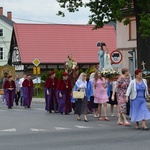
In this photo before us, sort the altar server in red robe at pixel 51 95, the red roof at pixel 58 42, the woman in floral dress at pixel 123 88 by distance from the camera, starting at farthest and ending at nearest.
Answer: the red roof at pixel 58 42 < the altar server in red robe at pixel 51 95 < the woman in floral dress at pixel 123 88

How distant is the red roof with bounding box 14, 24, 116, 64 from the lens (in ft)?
217

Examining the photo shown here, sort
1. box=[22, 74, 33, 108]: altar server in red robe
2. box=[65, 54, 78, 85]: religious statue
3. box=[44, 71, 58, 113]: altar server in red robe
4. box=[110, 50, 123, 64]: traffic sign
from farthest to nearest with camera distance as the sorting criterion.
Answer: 1. box=[22, 74, 33, 108]: altar server in red robe
2. box=[65, 54, 78, 85]: religious statue
3. box=[110, 50, 123, 64]: traffic sign
4. box=[44, 71, 58, 113]: altar server in red robe

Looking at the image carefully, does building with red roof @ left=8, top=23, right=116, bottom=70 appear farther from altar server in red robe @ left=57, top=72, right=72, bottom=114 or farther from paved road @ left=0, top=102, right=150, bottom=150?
paved road @ left=0, top=102, right=150, bottom=150

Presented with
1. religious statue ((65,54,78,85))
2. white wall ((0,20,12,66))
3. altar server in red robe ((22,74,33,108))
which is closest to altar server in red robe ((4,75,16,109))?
altar server in red robe ((22,74,33,108))

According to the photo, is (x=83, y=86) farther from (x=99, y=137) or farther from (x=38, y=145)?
(x=38, y=145)

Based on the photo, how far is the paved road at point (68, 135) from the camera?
12664 mm

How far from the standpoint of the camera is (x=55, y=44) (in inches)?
2677

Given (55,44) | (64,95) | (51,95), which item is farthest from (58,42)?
(64,95)

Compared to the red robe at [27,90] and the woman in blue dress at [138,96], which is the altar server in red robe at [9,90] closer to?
the red robe at [27,90]

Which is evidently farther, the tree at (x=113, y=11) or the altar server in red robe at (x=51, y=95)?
the tree at (x=113, y=11)

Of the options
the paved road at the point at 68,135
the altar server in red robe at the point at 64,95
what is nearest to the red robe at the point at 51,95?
the altar server in red robe at the point at 64,95

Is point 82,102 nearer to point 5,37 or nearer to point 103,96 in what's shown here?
point 103,96

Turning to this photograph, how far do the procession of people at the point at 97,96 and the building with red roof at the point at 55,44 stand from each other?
37387mm

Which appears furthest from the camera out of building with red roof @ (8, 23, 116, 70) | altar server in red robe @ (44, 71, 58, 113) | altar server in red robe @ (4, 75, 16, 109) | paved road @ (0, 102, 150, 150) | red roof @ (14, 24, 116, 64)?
red roof @ (14, 24, 116, 64)
